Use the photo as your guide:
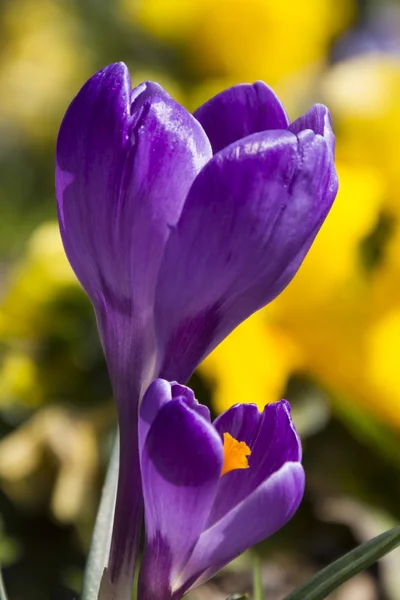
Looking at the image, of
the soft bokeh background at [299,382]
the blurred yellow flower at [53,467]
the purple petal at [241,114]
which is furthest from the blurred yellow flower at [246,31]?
the purple petal at [241,114]

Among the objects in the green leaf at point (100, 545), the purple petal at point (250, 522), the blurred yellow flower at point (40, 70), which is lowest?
the green leaf at point (100, 545)

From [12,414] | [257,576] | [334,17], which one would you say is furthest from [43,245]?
[334,17]

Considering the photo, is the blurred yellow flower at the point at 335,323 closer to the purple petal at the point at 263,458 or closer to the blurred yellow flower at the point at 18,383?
the blurred yellow flower at the point at 18,383

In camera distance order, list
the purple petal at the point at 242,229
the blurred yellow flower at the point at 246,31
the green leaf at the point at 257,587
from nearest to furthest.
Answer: the purple petal at the point at 242,229
the green leaf at the point at 257,587
the blurred yellow flower at the point at 246,31

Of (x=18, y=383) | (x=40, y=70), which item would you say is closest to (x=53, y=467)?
(x=18, y=383)

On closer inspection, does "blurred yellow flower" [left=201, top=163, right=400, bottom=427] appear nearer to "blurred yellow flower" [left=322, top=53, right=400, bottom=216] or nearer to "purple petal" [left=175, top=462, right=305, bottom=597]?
"blurred yellow flower" [left=322, top=53, right=400, bottom=216]

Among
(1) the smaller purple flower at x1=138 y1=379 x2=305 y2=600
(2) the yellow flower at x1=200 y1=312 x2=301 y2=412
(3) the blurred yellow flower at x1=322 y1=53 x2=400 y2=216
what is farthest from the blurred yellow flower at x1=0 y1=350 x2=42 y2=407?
(1) the smaller purple flower at x1=138 y1=379 x2=305 y2=600

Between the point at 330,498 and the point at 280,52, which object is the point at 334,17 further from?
the point at 330,498

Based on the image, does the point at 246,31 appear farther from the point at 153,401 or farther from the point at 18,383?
the point at 153,401
